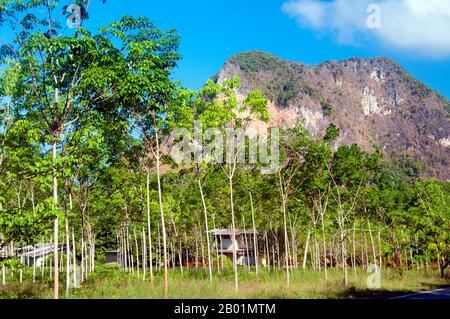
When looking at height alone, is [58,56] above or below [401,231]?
above

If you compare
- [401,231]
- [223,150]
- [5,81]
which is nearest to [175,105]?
[223,150]

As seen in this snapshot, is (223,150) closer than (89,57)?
No

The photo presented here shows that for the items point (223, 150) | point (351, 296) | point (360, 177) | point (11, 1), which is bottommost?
point (351, 296)

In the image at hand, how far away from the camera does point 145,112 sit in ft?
69.7

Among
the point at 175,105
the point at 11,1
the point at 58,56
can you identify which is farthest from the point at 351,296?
the point at 11,1

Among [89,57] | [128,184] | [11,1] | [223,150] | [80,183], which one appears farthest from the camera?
[128,184]

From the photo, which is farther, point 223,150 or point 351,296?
point 223,150

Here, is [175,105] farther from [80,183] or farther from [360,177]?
[360,177]

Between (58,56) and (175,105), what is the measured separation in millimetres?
8242

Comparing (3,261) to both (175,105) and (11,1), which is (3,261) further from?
(175,105)

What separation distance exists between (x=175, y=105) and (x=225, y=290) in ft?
30.3

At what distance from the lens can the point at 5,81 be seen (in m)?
14.5
